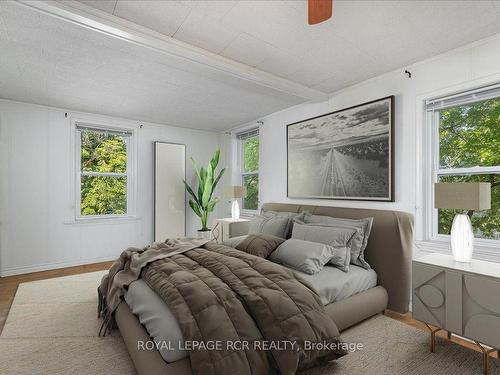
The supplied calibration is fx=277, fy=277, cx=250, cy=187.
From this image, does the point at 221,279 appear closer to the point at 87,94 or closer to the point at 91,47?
the point at 91,47

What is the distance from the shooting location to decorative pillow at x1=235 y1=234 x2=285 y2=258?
9.00 ft

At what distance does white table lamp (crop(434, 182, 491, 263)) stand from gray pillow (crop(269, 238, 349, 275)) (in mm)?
870

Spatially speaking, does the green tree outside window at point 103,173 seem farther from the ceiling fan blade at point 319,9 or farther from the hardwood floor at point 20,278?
the ceiling fan blade at point 319,9

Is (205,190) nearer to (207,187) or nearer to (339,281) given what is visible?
(207,187)

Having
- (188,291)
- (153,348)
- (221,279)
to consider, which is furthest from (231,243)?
(153,348)

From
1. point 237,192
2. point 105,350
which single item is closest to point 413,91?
point 237,192

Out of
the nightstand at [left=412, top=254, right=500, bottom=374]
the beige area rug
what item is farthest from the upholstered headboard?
the nightstand at [left=412, top=254, right=500, bottom=374]

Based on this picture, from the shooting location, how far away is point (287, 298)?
70.4 inches

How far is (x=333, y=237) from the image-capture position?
2.72m

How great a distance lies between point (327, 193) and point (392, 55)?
1.68 metres

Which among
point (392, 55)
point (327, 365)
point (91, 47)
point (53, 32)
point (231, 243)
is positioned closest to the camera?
point (327, 365)

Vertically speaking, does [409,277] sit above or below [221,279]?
below

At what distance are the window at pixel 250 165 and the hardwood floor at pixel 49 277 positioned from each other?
2.59 m

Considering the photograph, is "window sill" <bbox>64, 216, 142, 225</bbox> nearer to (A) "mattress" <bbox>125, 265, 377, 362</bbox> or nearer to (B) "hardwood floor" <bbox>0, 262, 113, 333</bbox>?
(B) "hardwood floor" <bbox>0, 262, 113, 333</bbox>
